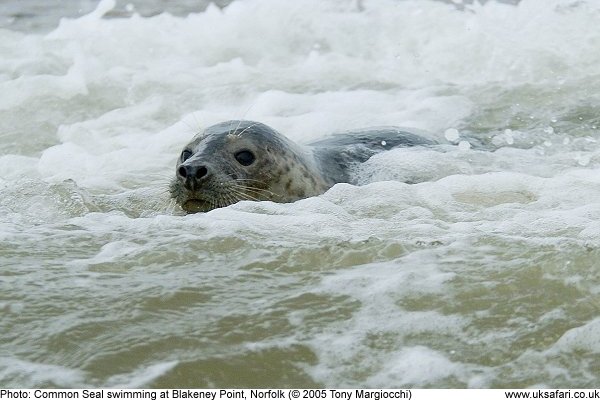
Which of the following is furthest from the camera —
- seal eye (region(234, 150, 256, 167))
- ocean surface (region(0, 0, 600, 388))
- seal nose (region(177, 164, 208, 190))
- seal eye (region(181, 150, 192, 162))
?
seal eye (region(181, 150, 192, 162))

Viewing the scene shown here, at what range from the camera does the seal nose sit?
5027 mm

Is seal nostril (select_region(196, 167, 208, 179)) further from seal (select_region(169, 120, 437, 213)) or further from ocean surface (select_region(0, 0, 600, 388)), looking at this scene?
ocean surface (select_region(0, 0, 600, 388))

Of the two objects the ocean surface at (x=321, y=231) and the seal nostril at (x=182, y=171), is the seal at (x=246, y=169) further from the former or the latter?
the ocean surface at (x=321, y=231)

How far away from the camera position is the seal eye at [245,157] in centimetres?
534

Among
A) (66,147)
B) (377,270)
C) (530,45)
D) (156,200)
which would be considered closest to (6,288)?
(377,270)

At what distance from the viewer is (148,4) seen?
13148 mm

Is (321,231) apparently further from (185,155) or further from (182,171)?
(185,155)

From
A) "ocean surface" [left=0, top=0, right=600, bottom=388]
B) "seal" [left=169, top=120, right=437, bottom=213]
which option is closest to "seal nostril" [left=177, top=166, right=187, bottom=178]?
"seal" [left=169, top=120, right=437, bottom=213]

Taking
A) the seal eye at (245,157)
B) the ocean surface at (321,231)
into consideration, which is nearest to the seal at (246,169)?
the seal eye at (245,157)

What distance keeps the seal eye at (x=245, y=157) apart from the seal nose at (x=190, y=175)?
310mm

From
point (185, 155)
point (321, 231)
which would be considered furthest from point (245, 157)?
point (321, 231)

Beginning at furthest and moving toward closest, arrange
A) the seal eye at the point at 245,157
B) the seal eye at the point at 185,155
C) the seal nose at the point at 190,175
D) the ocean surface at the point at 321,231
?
the seal eye at the point at 185,155, the seal eye at the point at 245,157, the seal nose at the point at 190,175, the ocean surface at the point at 321,231

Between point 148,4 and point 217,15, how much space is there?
1.73 m

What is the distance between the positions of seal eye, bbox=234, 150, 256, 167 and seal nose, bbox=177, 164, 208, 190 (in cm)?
31
